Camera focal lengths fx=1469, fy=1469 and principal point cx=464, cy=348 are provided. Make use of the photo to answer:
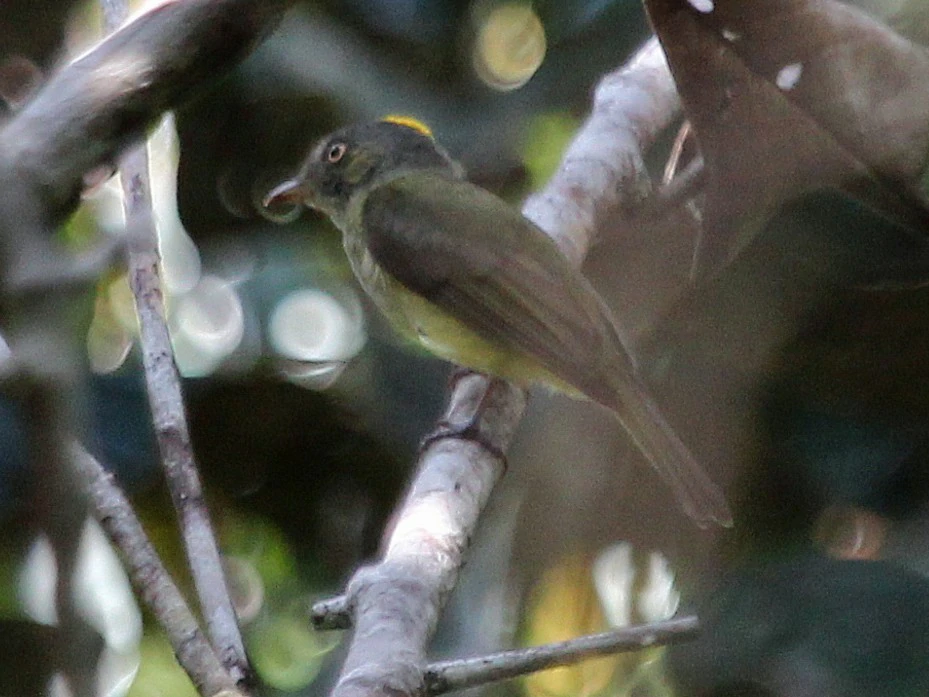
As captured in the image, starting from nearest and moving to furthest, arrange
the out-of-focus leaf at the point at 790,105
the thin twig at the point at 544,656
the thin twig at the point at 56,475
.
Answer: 1. the thin twig at the point at 56,475
2. the thin twig at the point at 544,656
3. the out-of-focus leaf at the point at 790,105

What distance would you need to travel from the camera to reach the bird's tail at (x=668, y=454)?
316cm

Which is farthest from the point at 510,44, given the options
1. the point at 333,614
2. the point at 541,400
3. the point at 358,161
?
the point at 333,614

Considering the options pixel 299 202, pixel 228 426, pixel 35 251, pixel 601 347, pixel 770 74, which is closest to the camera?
pixel 35 251

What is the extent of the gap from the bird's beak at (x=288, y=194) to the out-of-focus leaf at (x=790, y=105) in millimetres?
1434

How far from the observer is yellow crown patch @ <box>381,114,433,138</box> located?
14.3 feet

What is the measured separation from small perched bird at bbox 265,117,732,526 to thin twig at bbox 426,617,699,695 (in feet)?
3.33

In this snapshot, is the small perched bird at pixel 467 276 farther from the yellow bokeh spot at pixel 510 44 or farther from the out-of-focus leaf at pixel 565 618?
the out-of-focus leaf at pixel 565 618

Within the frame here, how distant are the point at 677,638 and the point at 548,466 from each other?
1.56 m

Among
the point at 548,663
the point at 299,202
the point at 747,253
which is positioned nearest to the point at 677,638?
the point at 548,663

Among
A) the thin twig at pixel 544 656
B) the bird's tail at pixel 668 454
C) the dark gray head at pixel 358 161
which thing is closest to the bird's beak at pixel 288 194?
the dark gray head at pixel 358 161

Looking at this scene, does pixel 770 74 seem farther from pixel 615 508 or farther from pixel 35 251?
pixel 35 251

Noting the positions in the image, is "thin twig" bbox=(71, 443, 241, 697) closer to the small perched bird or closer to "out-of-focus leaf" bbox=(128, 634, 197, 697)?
the small perched bird

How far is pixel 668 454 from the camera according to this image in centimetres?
338

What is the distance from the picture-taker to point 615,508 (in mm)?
3764
